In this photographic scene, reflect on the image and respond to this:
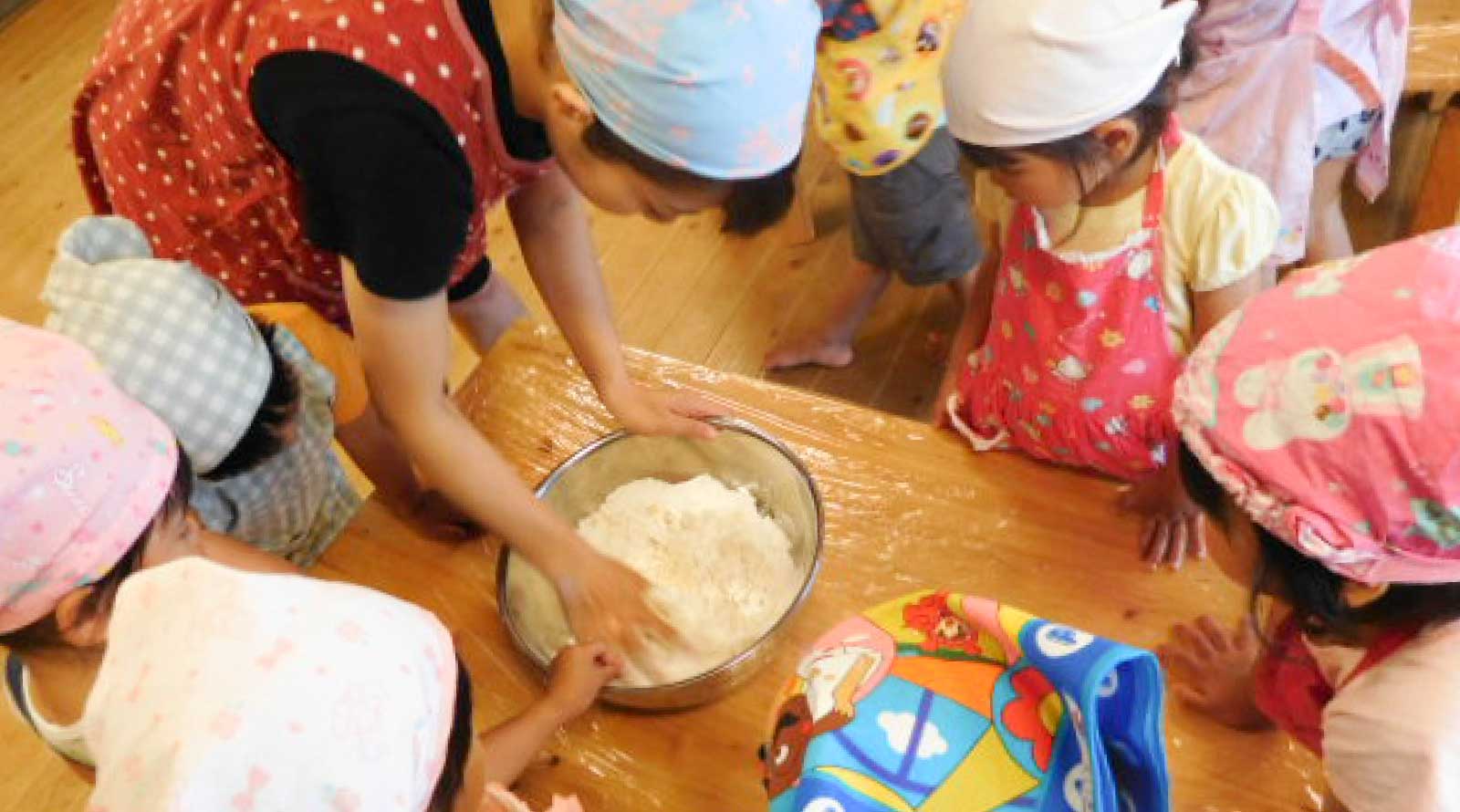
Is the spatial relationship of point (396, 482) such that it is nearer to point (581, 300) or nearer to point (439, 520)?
point (439, 520)

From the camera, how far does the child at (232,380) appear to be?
3.23 ft

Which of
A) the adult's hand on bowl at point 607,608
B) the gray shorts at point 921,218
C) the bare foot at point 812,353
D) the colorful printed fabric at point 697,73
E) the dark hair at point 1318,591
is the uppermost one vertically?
the colorful printed fabric at point 697,73

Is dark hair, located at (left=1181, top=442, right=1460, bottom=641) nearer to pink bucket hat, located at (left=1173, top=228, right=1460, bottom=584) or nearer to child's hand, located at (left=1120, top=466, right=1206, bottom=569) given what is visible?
pink bucket hat, located at (left=1173, top=228, right=1460, bottom=584)

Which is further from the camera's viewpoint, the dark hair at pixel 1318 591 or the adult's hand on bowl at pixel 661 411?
the adult's hand on bowl at pixel 661 411

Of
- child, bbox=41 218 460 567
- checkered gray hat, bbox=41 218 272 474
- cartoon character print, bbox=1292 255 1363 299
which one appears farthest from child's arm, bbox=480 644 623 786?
cartoon character print, bbox=1292 255 1363 299

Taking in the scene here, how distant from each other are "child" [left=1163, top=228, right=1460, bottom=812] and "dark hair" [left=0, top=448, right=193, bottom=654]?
29.6 inches

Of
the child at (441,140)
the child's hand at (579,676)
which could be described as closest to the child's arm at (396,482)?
the child at (441,140)

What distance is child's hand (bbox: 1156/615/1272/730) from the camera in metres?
0.92

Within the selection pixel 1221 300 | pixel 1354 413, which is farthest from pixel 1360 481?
pixel 1221 300

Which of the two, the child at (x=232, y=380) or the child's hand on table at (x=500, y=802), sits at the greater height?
the child at (x=232, y=380)

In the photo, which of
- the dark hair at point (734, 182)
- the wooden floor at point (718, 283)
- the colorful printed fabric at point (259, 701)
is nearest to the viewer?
the colorful printed fabric at point (259, 701)

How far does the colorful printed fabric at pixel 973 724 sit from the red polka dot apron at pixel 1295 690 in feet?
0.84

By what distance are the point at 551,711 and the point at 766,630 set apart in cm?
Answer: 20

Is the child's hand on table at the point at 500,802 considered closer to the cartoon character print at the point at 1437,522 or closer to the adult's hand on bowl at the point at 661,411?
the adult's hand on bowl at the point at 661,411
